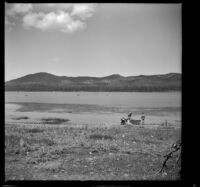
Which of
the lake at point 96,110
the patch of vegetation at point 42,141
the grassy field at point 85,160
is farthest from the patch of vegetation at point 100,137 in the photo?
the lake at point 96,110

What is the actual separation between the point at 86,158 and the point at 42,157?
1.40 meters

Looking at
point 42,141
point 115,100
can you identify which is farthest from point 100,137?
point 115,100

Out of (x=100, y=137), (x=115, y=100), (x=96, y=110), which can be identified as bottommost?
(x=96, y=110)

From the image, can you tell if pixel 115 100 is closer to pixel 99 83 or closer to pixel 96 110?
pixel 96 110

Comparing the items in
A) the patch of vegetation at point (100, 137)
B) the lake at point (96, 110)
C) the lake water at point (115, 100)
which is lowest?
the lake at point (96, 110)

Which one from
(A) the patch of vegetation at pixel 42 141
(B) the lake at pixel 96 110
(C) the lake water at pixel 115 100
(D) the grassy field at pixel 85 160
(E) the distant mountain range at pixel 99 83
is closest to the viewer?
(D) the grassy field at pixel 85 160

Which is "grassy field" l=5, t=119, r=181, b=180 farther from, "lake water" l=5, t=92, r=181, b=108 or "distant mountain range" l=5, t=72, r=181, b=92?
"distant mountain range" l=5, t=72, r=181, b=92

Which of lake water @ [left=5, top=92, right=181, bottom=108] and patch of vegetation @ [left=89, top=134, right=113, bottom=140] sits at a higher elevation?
lake water @ [left=5, top=92, right=181, bottom=108]

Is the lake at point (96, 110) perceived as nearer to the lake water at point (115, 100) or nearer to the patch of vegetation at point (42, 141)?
the lake water at point (115, 100)

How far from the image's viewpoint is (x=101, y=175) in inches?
214

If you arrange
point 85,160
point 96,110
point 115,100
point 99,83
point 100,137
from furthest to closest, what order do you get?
point 99,83, point 115,100, point 96,110, point 100,137, point 85,160

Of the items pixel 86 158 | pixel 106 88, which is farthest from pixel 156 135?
pixel 106 88

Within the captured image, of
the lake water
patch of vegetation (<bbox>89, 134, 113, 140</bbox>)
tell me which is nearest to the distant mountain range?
the lake water
